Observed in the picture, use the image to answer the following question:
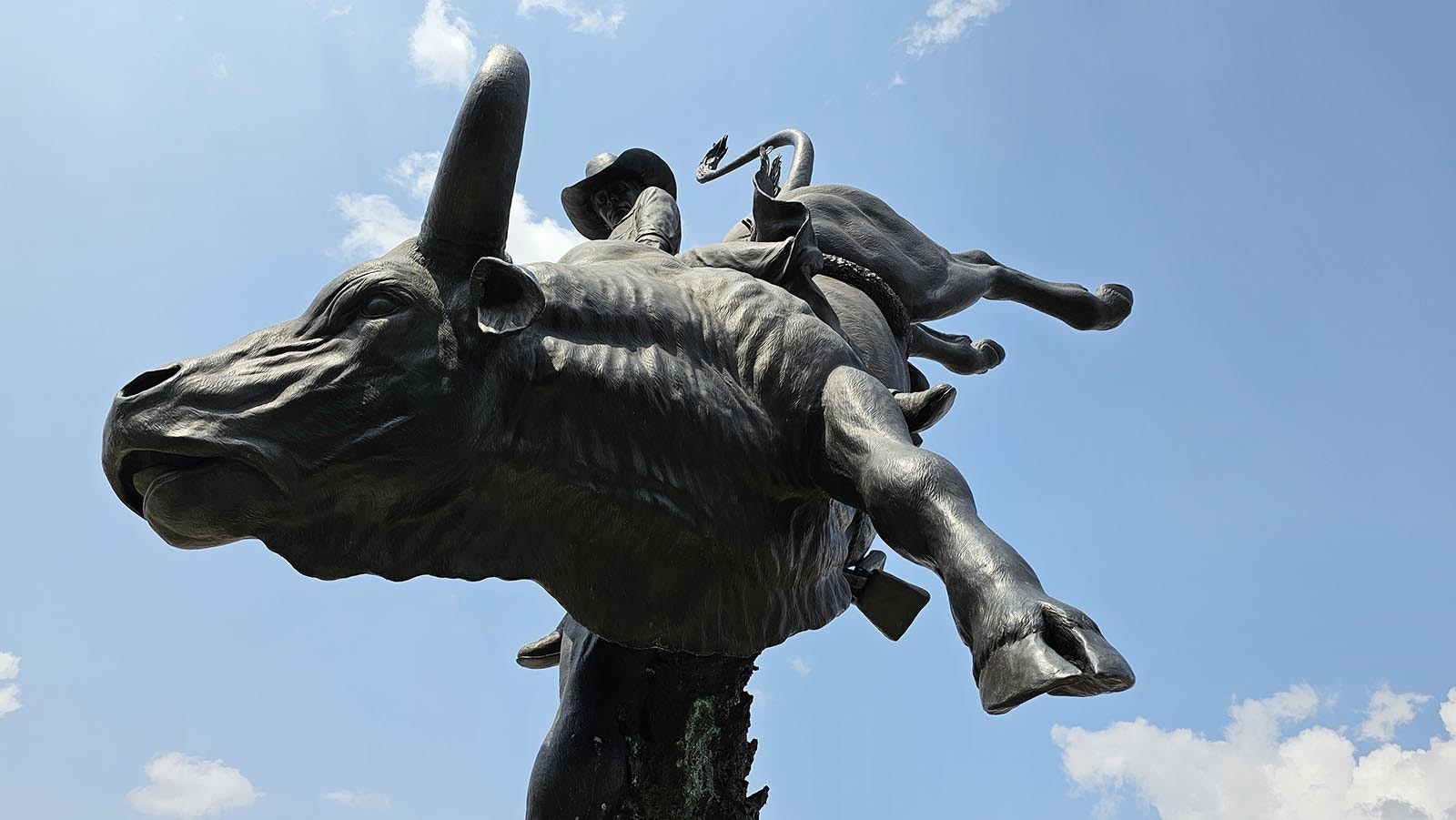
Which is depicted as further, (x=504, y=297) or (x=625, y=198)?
(x=625, y=198)

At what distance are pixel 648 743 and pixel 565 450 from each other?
2.86ft

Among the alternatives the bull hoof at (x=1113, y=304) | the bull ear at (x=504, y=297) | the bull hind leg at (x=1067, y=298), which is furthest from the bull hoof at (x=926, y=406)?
the bull hoof at (x=1113, y=304)

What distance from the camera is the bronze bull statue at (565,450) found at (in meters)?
2.04

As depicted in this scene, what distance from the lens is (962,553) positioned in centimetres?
209

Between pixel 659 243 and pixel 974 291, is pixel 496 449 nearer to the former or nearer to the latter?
pixel 659 243

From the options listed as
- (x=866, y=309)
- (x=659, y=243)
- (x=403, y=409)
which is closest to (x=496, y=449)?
(x=403, y=409)

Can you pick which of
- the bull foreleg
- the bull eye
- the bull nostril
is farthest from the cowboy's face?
the bull nostril

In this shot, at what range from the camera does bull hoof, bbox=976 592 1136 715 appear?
1770 millimetres

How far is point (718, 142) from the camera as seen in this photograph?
5.34 metres

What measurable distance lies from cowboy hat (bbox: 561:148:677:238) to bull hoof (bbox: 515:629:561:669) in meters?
1.40

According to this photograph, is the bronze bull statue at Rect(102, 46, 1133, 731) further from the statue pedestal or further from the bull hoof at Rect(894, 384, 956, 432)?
the statue pedestal

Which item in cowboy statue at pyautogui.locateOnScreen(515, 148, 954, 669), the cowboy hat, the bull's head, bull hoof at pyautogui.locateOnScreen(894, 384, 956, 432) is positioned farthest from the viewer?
the cowboy hat

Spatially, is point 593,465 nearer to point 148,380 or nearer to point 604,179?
point 148,380

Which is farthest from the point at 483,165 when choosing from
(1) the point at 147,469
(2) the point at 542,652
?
(2) the point at 542,652
